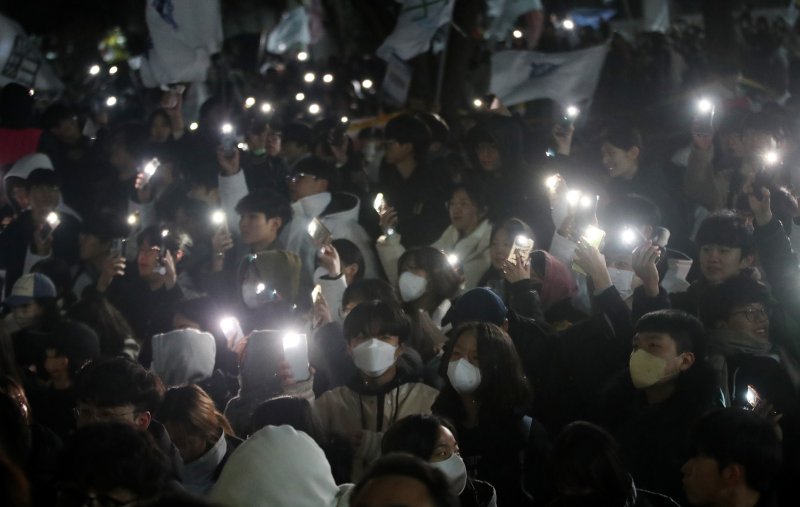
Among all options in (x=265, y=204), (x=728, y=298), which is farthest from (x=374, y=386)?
(x=265, y=204)

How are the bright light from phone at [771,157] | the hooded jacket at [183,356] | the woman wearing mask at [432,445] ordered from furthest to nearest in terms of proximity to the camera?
the bright light from phone at [771,157]
the hooded jacket at [183,356]
the woman wearing mask at [432,445]

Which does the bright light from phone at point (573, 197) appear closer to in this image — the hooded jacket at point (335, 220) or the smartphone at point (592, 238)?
the smartphone at point (592, 238)

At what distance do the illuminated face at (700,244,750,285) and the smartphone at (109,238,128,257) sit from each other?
426 centimetres

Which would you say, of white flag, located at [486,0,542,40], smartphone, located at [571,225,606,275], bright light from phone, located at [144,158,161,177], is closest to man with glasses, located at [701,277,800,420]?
smartphone, located at [571,225,606,275]

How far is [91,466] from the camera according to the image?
3396mm

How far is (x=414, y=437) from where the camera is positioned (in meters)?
4.08

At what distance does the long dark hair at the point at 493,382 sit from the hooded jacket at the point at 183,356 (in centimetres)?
160

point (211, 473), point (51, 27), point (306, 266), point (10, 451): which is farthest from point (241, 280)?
point (51, 27)

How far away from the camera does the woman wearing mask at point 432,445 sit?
4059mm

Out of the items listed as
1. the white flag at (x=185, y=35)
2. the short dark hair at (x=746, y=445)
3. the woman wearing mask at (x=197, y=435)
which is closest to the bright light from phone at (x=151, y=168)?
the white flag at (x=185, y=35)

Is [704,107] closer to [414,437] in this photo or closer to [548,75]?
[548,75]

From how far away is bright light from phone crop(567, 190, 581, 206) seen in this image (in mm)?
6547

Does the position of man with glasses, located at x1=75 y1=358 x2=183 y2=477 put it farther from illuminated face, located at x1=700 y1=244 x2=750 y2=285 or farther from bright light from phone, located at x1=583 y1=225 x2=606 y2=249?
illuminated face, located at x1=700 y1=244 x2=750 y2=285

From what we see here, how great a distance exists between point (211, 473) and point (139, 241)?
350 centimetres
